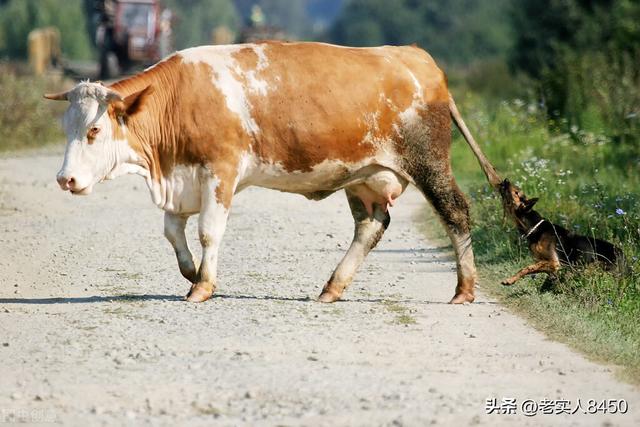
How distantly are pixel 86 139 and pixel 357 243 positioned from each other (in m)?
2.37

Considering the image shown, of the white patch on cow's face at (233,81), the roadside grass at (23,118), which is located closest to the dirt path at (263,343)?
the white patch on cow's face at (233,81)

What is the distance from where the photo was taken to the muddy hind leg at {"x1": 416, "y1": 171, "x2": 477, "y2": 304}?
11.5 metres

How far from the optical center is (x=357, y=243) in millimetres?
11789

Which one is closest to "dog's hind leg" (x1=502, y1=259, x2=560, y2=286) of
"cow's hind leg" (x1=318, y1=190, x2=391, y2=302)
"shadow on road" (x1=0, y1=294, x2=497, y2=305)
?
"shadow on road" (x1=0, y1=294, x2=497, y2=305)

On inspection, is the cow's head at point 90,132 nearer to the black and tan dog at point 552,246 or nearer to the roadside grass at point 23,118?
the black and tan dog at point 552,246

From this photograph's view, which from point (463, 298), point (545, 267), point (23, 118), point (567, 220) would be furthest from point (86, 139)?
point (23, 118)

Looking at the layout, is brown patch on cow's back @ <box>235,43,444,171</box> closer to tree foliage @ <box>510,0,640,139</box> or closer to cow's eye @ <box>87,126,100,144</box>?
cow's eye @ <box>87,126,100,144</box>

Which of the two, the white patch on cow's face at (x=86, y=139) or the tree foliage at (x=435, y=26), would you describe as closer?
the white patch on cow's face at (x=86, y=139)

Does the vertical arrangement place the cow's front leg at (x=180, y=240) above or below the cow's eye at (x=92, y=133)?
below

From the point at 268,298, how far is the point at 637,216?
388 cm

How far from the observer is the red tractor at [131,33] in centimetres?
5019

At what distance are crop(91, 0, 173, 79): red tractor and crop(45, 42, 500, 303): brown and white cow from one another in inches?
1498

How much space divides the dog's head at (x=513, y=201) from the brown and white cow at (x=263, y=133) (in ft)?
1.59

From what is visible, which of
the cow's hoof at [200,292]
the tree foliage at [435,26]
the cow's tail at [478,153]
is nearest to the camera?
the cow's hoof at [200,292]
